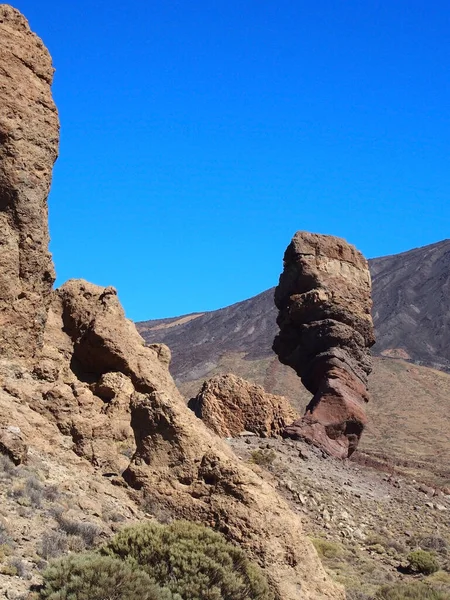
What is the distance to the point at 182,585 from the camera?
25.4ft

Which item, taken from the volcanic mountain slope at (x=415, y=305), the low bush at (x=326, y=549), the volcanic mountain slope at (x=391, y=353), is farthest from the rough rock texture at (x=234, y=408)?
the volcanic mountain slope at (x=415, y=305)

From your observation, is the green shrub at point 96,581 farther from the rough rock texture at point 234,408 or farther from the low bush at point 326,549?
the rough rock texture at point 234,408

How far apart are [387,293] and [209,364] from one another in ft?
192

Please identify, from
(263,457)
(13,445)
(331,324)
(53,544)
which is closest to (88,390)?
(13,445)

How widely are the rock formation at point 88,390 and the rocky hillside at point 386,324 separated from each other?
A: 79135 mm

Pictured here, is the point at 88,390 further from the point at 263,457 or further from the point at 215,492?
the point at 263,457

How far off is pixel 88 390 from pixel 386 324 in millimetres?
124157

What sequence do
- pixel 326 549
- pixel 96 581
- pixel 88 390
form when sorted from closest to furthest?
pixel 96 581
pixel 88 390
pixel 326 549

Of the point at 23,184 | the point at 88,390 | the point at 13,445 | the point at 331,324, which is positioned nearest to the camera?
the point at 13,445

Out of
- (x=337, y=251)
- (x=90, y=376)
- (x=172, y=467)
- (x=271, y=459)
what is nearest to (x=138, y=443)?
(x=172, y=467)

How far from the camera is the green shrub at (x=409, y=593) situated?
35.8 ft

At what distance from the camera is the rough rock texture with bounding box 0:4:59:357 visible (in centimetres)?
1364

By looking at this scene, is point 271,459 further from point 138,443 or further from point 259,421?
point 138,443

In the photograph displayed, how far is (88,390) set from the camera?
14406 mm
